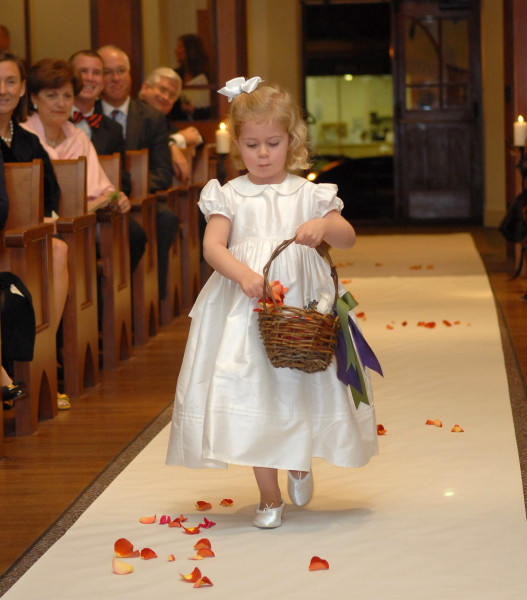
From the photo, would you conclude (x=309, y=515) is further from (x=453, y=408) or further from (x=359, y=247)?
(x=359, y=247)

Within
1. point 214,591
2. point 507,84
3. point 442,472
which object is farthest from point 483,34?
point 214,591

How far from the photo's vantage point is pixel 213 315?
3014 mm

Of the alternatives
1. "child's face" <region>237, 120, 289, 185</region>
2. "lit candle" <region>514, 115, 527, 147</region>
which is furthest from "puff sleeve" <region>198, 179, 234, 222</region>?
"lit candle" <region>514, 115, 527, 147</region>

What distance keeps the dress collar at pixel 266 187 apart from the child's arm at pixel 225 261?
0.31 ft

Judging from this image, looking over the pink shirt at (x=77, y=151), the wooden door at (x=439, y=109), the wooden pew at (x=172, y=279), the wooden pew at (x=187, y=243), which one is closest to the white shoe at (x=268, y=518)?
the pink shirt at (x=77, y=151)

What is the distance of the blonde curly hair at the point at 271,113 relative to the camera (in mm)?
2930

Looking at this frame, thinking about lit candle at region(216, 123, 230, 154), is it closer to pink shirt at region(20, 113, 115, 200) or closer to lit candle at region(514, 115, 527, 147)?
lit candle at region(514, 115, 527, 147)

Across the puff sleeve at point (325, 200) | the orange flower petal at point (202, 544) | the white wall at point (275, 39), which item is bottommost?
the orange flower petal at point (202, 544)

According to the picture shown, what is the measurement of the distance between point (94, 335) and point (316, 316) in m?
2.56

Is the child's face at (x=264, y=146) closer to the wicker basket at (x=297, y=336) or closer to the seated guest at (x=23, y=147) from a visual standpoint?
the wicker basket at (x=297, y=336)

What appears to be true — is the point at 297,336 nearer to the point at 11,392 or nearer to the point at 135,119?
the point at 11,392

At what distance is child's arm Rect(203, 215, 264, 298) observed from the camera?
2.80 m

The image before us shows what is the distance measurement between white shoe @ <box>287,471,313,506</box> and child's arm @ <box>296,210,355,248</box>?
660mm

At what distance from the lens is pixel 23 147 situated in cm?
489
